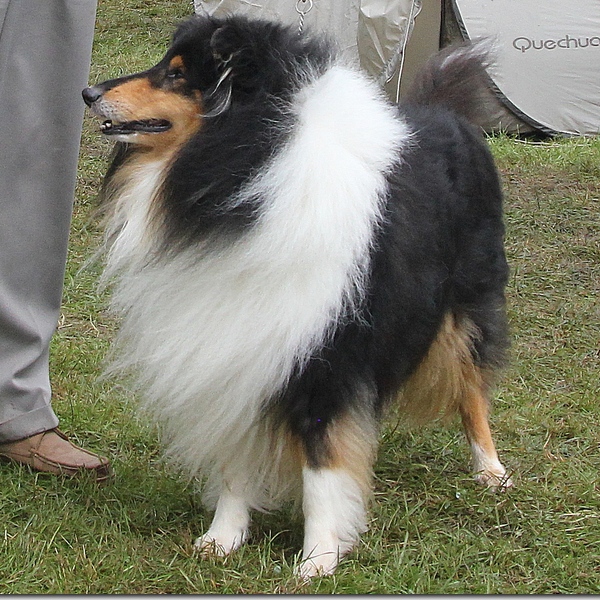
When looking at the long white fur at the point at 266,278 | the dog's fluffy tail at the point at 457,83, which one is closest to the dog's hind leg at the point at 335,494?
the long white fur at the point at 266,278

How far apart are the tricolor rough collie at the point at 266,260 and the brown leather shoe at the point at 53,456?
452 mm

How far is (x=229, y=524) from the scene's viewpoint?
2.66 m

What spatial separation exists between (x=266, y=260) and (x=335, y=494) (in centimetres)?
63

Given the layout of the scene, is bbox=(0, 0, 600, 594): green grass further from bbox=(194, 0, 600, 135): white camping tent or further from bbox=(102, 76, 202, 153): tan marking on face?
bbox=(194, 0, 600, 135): white camping tent

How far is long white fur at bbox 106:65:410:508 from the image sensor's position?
235cm

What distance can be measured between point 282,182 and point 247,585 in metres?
1.01

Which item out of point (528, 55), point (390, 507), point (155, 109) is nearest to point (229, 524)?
point (390, 507)

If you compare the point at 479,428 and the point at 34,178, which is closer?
the point at 34,178

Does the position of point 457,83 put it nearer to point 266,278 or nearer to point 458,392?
point 458,392

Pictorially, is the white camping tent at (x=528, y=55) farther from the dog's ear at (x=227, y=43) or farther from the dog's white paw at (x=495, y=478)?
the dog's ear at (x=227, y=43)

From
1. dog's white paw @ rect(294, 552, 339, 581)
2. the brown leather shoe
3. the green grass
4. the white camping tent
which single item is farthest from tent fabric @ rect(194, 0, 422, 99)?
dog's white paw @ rect(294, 552, 339, 581)

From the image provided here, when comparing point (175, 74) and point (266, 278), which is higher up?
point (175, 74)

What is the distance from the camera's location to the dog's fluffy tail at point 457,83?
3223mm

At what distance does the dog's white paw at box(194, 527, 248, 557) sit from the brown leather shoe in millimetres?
530
